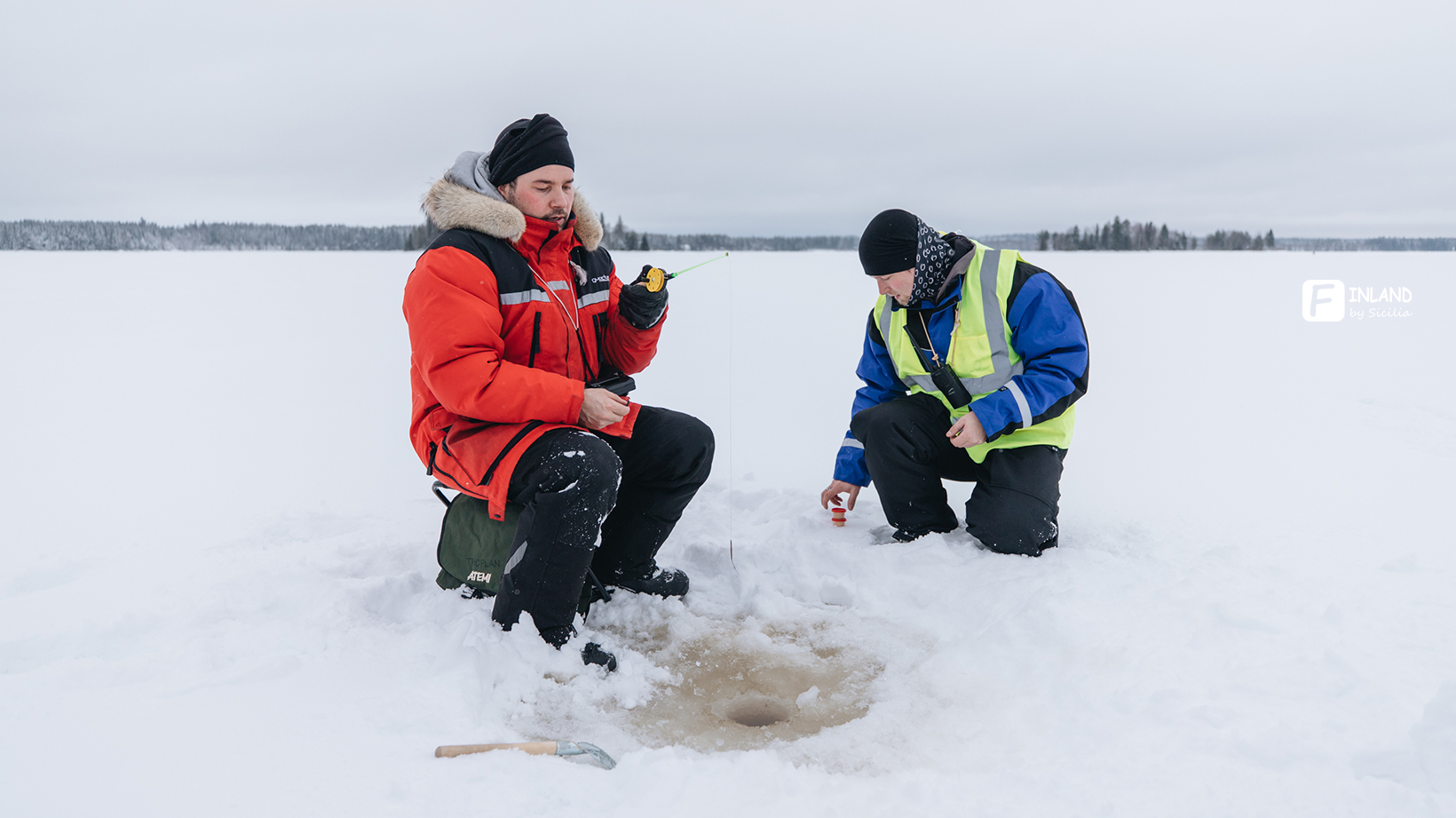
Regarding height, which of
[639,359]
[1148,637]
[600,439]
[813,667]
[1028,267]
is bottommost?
[813,667]

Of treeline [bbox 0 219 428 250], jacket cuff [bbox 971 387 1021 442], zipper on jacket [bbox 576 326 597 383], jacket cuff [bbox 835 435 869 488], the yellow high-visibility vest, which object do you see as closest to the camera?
zipper on jacket [bbox 576 326 597 383]

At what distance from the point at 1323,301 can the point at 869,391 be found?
1276cm

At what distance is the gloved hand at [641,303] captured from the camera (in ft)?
8.64

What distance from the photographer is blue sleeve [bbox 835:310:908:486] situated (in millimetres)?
3326

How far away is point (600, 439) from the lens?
2398 millimetres

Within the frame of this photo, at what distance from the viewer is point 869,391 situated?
3.45 m

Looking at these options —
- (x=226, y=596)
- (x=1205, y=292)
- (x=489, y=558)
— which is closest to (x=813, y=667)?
(x=489, y=558)

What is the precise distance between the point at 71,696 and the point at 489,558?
40.3 inches

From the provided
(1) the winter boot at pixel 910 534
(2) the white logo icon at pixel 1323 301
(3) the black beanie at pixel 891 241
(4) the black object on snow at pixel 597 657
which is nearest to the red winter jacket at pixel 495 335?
(4) the black object on snow at pixel 597 657

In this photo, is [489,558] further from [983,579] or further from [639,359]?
[983,579]

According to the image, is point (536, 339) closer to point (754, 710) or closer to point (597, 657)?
point (597, 657)

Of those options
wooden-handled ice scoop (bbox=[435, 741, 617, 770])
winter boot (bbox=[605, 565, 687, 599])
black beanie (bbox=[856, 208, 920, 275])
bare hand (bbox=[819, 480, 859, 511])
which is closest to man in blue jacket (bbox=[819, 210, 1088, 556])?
black beanie (bbox=[856, 208, 920, 275])

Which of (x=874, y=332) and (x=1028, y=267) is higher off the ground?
(x=1028, y=267)

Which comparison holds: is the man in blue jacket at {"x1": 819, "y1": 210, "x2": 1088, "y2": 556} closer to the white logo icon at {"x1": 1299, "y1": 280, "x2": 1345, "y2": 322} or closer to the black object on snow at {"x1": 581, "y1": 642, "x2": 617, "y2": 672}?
the black object on snow at {"x1": 581, "y1": 642, "x2": 617, "y2": 672}
